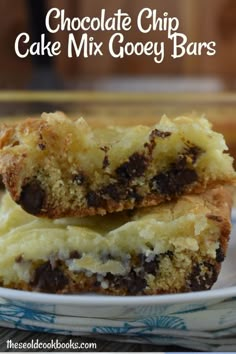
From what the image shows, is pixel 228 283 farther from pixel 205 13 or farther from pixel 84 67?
pixel 205 13

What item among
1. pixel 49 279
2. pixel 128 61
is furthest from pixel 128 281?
pixel 128 61

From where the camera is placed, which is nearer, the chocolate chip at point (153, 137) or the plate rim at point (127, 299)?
the plate rim at point (127, 299)

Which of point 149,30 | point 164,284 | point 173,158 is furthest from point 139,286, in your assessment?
point 149,30

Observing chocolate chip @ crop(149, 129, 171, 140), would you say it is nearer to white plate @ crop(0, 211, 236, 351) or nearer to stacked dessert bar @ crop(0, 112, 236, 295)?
stacked dessert bar @ crop(0, 112, 236, 295)

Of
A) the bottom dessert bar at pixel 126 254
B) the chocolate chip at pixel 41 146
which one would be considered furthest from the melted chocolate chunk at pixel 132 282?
the chocolate chip at pixel 41 146

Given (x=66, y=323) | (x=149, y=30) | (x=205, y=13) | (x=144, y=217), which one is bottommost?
(x=66, y=323)

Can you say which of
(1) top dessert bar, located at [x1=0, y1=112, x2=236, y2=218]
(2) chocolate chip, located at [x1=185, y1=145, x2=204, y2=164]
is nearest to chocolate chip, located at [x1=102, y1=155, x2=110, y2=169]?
(1) top dessert bar, located at [x1=0, y1=112, x2=236, y2=218]

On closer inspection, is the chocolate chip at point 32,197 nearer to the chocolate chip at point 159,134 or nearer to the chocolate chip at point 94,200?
the chocolate chip at point 94,200
